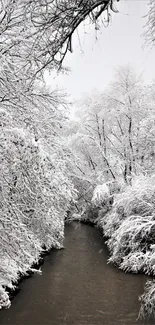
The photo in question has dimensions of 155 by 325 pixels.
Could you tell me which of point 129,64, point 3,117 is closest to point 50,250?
point 3,117

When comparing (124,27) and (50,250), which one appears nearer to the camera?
(124,27)

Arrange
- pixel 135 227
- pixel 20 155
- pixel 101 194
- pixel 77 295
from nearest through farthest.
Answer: pixel 20 155, pixel 77 295, pixel 135 227, pixel 101 194

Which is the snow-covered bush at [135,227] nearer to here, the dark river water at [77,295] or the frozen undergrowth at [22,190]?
the dark river water at [77,295]

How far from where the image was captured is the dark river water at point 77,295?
264 inches

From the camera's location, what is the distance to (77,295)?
26.2ft

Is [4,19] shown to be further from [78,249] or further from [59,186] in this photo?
[78,249]

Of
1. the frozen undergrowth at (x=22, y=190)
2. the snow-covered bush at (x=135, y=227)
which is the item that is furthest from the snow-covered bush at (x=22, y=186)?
the snow-covered bush at (x=135, y=227)

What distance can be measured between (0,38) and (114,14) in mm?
3759

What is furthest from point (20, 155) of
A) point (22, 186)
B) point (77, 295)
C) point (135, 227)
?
point (135, 227)

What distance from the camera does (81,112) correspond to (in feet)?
69.7

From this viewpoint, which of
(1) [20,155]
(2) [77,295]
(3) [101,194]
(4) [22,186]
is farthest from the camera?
(3) [101,194]

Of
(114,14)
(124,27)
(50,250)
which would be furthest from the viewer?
(50,250)

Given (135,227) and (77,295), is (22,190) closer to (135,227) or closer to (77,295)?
(77,295)

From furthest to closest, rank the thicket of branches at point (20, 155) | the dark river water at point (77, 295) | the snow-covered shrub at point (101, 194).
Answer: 1. the snow-covered shrub at point (101, 194)
2. the dark river water at point (77, 295)
3. the thicket of branches at point (20, 155)
